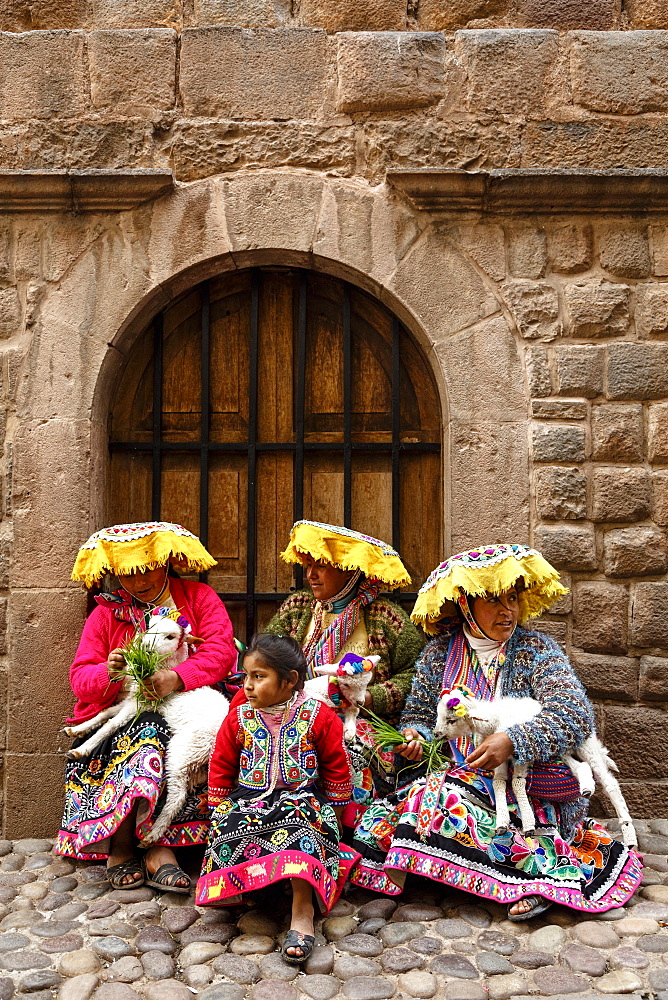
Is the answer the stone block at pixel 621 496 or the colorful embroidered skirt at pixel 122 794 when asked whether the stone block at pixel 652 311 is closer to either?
the stone block at pixel 621 496

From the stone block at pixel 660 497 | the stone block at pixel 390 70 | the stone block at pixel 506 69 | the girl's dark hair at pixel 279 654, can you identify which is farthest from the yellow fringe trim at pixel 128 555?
the stone block at pixel 506 69

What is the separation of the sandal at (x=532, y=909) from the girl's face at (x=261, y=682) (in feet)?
3.40

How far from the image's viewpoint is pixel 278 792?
9.41 ft

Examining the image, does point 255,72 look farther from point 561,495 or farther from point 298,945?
point 298,945

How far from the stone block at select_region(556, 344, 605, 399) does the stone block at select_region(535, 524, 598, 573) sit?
0.63m

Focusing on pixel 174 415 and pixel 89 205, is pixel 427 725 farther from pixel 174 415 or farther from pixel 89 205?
pixel 89 205

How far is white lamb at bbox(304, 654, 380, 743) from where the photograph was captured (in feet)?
10.5

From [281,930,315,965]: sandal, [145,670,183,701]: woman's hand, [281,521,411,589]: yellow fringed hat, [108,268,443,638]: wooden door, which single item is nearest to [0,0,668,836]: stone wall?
[108,268,443,638]: wooden door

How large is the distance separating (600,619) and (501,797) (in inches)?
44.9

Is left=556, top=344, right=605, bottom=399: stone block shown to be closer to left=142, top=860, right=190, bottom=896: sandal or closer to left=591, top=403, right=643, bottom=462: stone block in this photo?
left=591, top=403, right=643, bottom=462: stone block

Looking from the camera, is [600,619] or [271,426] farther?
[271,426]

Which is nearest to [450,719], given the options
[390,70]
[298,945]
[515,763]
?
[515,763]

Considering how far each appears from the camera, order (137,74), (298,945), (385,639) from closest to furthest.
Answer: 1. (298,945)
2. (385,639)
3. (137,74)

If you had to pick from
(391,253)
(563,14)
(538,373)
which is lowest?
(538,373)
